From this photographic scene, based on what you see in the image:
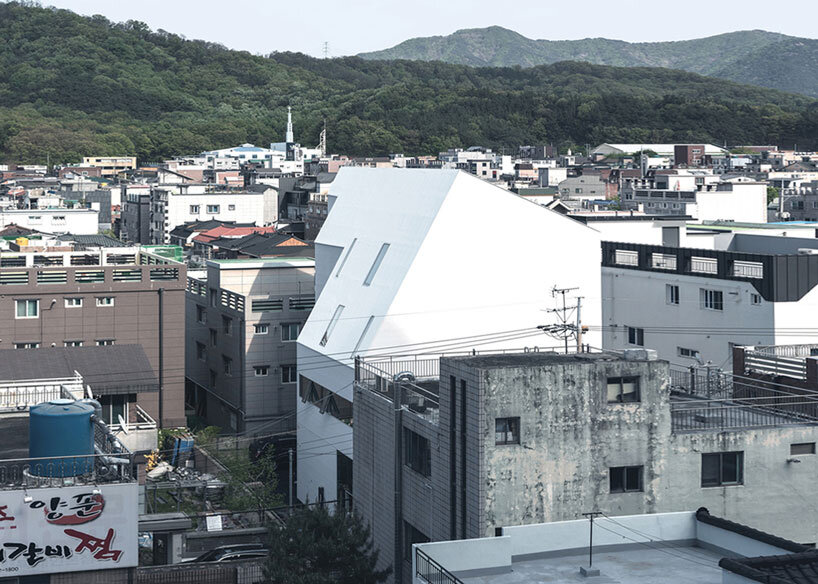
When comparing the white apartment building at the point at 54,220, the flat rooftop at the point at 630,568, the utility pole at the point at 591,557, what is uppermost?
the white apartment building at the point at 54,220

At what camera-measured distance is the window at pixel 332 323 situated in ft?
93.6

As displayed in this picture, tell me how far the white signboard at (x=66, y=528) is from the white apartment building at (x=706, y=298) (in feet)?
51.4

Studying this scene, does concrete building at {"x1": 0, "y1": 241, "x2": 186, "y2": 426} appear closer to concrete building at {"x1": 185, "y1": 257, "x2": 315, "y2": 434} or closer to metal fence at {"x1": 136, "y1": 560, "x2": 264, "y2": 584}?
concrete building at {"x1": 185, "y1": 257, "x2": 315, "y2": 434}

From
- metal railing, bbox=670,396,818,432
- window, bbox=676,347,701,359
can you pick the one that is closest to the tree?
metal railing, bbox=670,396,818,432

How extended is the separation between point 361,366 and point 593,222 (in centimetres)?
1695

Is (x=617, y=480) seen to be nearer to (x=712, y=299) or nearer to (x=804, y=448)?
(x=804, y=448)

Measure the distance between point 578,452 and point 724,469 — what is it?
94.5 inches

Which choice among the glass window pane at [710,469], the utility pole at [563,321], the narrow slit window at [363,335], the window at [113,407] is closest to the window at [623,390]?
the glass window pane at [710,469]

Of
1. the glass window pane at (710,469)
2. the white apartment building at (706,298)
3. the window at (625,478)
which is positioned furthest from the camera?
the white apartment building at (706,298)

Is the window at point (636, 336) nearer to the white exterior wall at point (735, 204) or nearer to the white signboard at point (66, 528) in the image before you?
the white signboard at point (66, 528)

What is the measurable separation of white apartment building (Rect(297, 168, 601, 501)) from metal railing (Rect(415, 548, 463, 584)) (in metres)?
12.1

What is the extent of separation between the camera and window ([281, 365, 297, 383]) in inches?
1405

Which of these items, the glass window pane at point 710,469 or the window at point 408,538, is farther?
the window at point 408,538

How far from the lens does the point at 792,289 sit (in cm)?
2766
